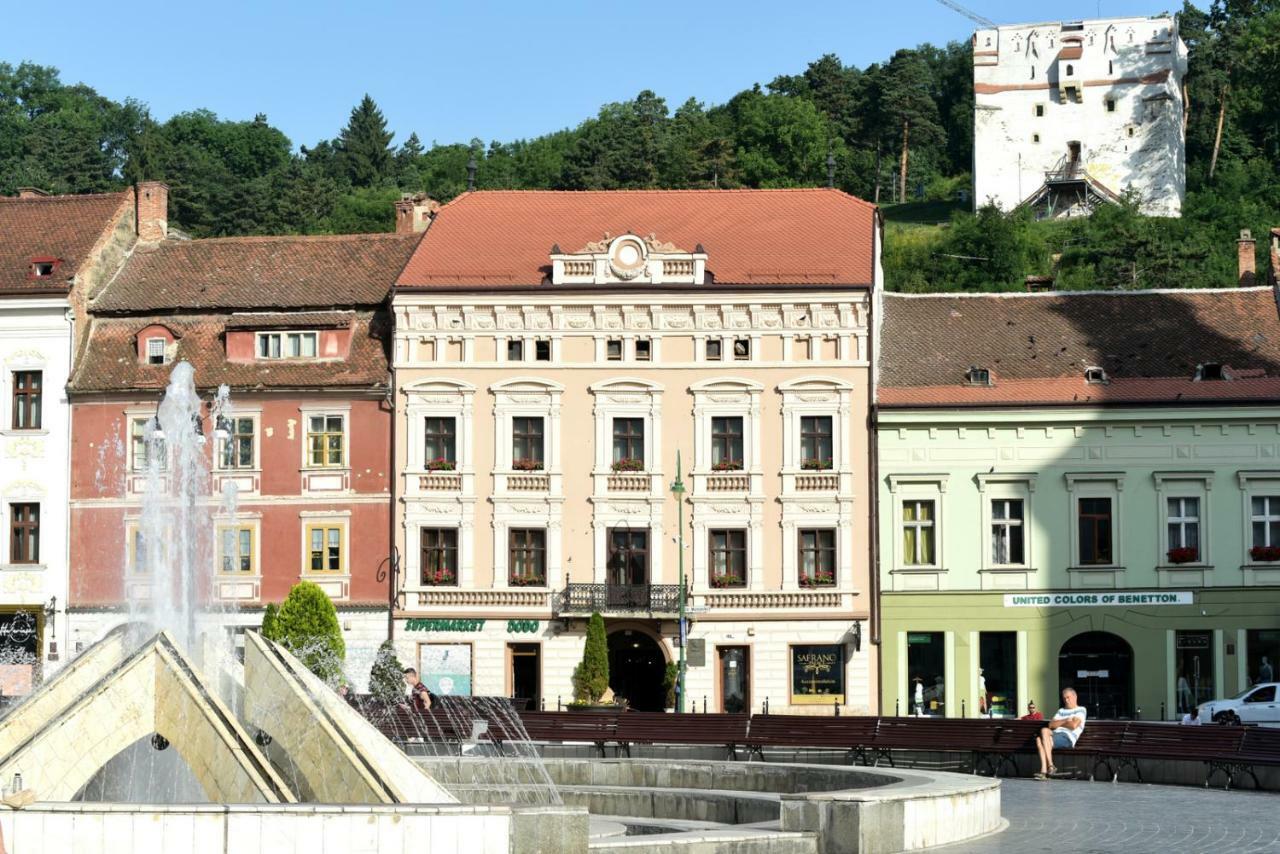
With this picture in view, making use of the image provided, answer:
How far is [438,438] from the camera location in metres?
47.8

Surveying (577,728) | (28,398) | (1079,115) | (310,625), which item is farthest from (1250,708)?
(1079,115)

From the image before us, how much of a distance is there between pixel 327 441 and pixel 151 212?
8664mm

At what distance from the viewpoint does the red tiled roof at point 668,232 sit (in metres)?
47.8

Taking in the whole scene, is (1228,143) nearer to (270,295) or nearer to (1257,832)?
(270,295)

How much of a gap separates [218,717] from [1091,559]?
102 feet

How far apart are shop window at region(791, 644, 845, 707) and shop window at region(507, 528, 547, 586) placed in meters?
5.67

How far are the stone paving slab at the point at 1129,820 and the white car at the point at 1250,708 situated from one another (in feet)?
41.3

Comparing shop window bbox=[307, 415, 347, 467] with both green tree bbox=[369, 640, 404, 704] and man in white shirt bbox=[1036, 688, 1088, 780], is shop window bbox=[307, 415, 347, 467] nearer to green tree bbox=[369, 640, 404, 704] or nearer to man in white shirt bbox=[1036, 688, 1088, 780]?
green tree bbox=[369, 640, 404, 704]

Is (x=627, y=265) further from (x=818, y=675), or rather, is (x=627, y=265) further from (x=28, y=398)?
(x=28, y=398)

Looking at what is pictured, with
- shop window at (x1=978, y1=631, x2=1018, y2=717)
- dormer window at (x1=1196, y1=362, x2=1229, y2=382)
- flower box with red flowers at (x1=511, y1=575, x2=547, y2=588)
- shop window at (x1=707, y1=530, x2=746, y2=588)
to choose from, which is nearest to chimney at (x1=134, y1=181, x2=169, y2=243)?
flower box with red flowers at (x1=511, y1=575, x2=547, y2=588)

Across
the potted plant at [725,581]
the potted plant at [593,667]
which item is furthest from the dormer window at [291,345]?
the potted plant at [725,581]

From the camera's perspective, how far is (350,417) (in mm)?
47969

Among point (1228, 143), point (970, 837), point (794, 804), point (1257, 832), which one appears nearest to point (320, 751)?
point (794, 804)

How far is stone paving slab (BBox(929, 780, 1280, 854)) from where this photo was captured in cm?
1939
